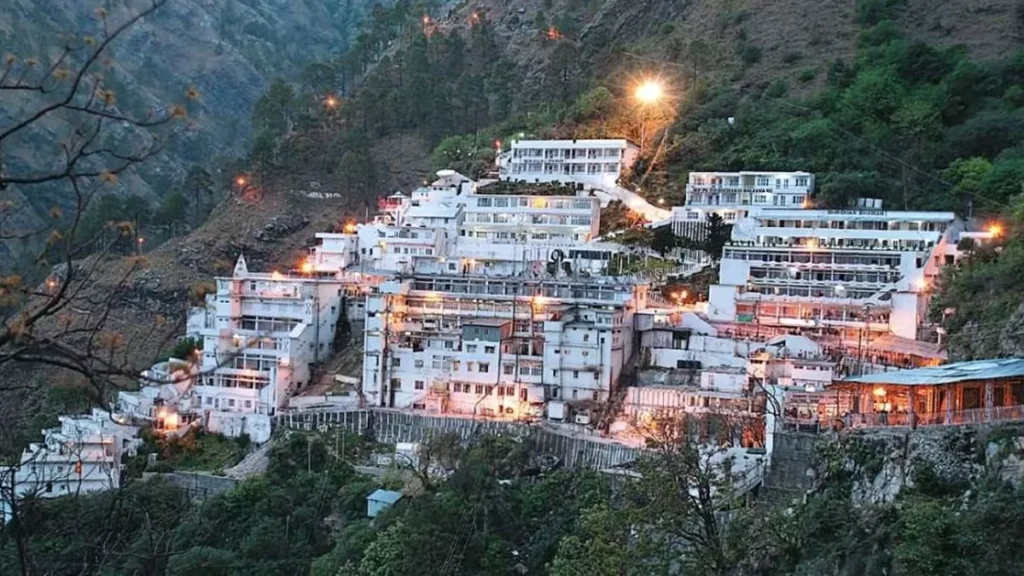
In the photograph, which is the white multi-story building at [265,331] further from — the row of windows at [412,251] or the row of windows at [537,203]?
the row of windows at [537,203]

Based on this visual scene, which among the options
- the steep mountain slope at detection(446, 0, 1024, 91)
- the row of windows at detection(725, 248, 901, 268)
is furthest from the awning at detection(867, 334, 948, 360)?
the steep mountain slope at detection(446, 0, 1024, 91)

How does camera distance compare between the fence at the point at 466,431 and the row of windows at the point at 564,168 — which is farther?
the row of windows at the point at 564,168

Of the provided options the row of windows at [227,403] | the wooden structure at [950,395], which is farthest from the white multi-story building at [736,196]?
the wooden structure at [950,395]

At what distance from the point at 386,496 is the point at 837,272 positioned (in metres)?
12.9

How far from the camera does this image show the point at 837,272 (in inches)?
1034

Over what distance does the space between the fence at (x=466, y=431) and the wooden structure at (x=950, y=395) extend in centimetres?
636

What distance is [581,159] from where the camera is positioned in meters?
35.6

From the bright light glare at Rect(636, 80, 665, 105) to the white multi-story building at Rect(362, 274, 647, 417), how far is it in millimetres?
14310

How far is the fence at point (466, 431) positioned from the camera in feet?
73.7

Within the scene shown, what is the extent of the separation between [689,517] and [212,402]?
56.2ft

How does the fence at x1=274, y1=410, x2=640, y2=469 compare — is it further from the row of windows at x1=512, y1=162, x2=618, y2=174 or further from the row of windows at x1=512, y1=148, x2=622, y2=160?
the row of windows at x1=512, y1=148, x2=622, y2=160

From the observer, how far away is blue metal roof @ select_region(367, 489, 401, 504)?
20953mm

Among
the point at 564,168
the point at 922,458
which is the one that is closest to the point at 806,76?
the point at 564,168

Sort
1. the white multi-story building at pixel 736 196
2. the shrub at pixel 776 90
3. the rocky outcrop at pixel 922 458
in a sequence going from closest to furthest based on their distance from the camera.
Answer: the rocky outcrop at pixel 922 458
the white multi-story building at pixel 736 196
the shrub at pixel 776 90
